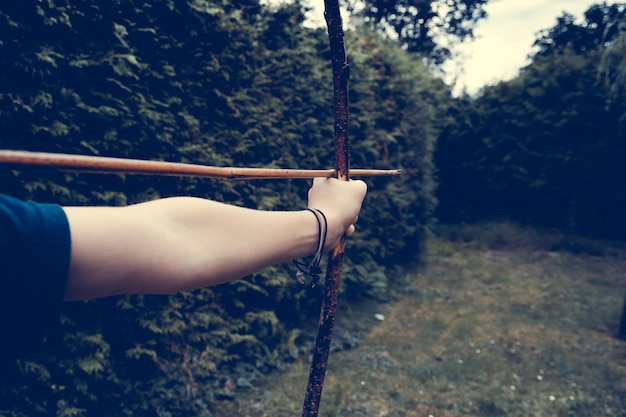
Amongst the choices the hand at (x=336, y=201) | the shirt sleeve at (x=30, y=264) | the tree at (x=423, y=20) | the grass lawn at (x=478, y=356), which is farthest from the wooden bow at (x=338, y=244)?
the tree at (x=423, y=20)

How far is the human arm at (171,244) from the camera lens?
72cm

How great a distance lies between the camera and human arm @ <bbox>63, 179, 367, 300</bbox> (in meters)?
0.72

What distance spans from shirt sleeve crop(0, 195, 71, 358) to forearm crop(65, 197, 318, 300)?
2cm

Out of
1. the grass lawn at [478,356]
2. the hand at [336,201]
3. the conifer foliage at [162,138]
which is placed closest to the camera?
the hand at [336,201]

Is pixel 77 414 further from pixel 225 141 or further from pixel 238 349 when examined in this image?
pixel 225 141

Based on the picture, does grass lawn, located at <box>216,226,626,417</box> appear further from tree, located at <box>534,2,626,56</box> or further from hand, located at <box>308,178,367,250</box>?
tree, located at <box>534,2,626,56</box>

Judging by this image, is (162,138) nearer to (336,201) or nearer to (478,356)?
(336,201)

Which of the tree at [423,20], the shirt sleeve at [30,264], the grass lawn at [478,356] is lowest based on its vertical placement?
the grass lawn at [478,356]

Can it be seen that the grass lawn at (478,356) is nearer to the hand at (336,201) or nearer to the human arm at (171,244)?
the hand at (336,201)

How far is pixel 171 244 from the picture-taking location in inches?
30.9

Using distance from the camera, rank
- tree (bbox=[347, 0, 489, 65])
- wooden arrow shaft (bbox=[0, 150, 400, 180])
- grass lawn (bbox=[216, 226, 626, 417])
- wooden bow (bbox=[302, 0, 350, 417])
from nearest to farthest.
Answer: wooden arrow shaft (bbox=[0, 150, 400, 180])
wooden bow (bbox=[302, 0, 350, 417])
grass lawn (bbox=[216, 226, 626, 417])
tree (bbox=[347, 0, 489, 65])

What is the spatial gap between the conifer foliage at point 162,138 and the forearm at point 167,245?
7.29ft

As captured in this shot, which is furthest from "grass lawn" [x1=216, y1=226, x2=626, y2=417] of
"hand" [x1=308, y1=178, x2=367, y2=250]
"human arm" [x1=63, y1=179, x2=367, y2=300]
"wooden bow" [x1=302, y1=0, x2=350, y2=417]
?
"human arm" [x1=63, y1=179, x2=367, y2=300]

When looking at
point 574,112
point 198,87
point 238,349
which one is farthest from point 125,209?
point 574,112
